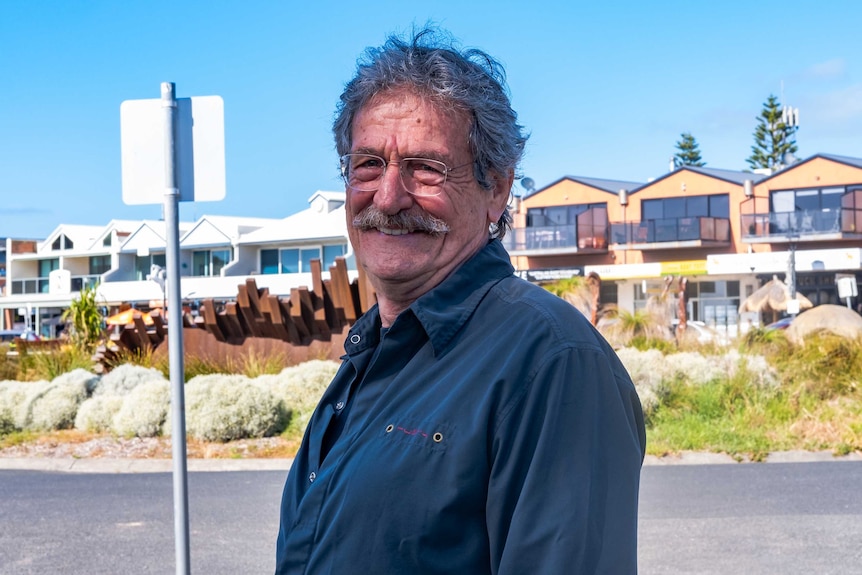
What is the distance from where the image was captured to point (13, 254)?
289 feet

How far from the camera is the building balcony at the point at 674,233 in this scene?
189 ft

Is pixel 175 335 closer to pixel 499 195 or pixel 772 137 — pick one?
pixel 499 195

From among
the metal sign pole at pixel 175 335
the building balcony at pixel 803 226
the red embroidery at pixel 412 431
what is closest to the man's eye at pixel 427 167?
the red embroidery at pixel 412 431

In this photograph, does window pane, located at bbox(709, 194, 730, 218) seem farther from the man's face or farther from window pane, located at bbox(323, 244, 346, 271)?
the man's face

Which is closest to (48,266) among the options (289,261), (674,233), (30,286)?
(30,286)

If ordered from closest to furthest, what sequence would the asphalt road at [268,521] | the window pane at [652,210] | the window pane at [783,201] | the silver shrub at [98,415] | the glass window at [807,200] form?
the asphalt road at [268,521], the silver shrub at [98,415], the glass window at [807,200], the window pane at [783,201], the window pane at [652,210]

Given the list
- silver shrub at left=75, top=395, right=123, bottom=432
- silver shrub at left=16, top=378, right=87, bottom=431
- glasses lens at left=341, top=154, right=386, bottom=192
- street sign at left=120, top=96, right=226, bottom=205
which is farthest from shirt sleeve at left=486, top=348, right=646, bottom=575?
silver shrub at left=16, top=378, right=87, bottom=431

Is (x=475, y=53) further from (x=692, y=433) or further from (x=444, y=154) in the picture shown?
(x=692, y=433)

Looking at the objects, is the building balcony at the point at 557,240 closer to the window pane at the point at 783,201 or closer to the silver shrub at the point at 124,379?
the window pane at the point at 783,201

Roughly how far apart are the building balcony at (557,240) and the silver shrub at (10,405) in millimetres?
46674

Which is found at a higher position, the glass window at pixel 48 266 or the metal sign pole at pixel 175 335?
the glass window at pixel 48 266

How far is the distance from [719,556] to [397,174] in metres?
5.36

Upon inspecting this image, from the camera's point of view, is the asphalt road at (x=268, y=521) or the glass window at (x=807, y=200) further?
the glass window at (x=807, y=200)

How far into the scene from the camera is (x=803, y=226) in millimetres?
54750
